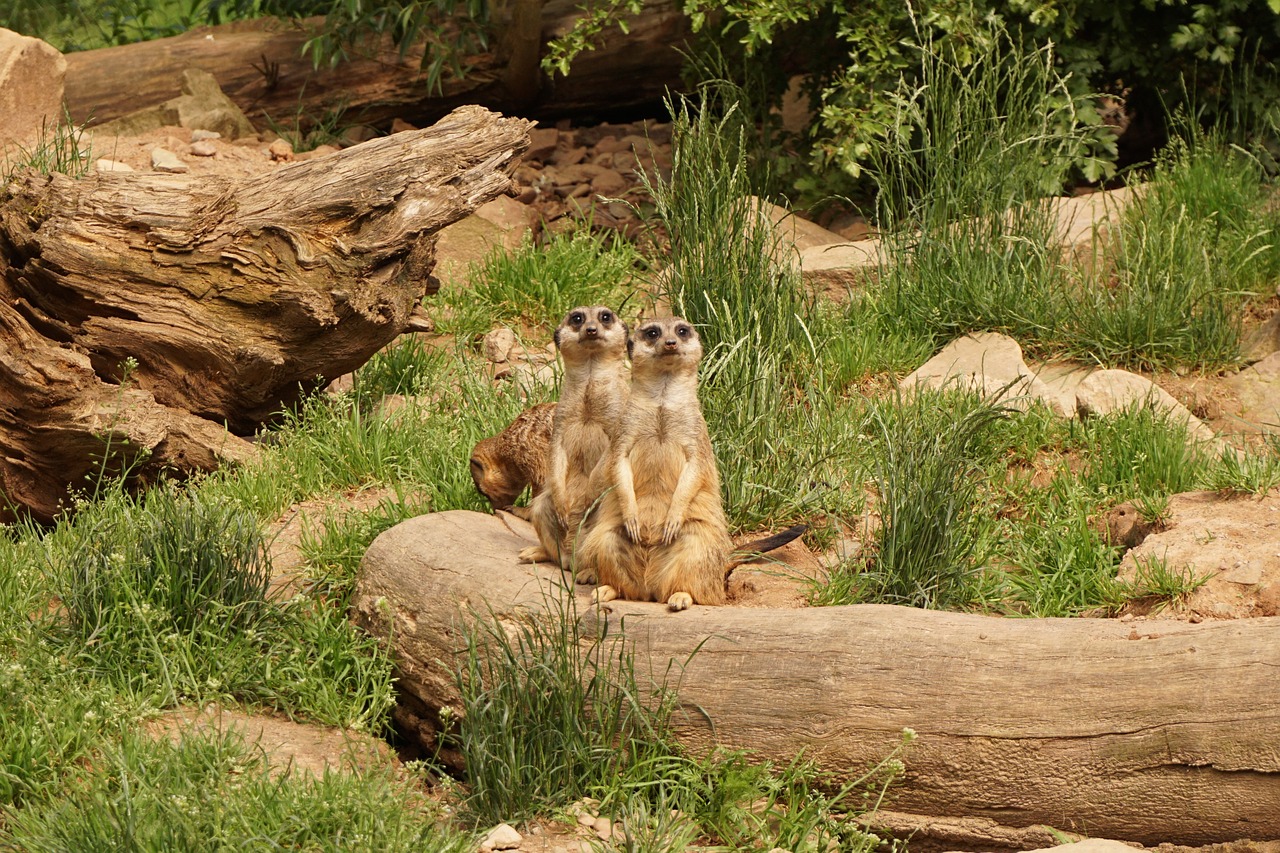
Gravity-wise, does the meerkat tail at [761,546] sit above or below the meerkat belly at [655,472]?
below

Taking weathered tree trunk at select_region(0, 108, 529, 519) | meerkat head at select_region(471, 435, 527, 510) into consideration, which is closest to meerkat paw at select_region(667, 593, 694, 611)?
meerkat head at select_region(471, 435, 527, 510)

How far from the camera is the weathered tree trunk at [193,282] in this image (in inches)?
202

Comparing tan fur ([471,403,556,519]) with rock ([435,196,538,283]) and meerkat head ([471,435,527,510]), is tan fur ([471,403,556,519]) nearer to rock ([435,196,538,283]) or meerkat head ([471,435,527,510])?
meerkat head ([471,435,527,510])

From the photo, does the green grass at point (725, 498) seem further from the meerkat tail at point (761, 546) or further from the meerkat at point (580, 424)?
the meerkat at point (580, 424)

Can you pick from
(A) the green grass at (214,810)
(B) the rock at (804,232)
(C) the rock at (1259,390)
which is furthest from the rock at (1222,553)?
(B) the rock at (804,232)

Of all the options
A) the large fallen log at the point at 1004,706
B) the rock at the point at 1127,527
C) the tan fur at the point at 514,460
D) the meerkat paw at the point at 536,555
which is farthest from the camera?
the tan fur at the point at 514,460

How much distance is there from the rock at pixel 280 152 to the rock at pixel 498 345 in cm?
187

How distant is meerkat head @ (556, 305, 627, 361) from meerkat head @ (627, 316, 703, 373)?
0.13m

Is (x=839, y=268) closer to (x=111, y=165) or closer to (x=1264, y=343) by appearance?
(x=1264, y=343)

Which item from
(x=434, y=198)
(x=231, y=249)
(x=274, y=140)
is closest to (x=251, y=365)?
(x=231, y=249)

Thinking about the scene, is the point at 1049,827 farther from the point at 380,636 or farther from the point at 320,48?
the point at 320,48

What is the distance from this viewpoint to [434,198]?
5402mm

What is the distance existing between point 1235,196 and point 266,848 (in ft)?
17.3

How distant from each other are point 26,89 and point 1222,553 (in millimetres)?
5976
